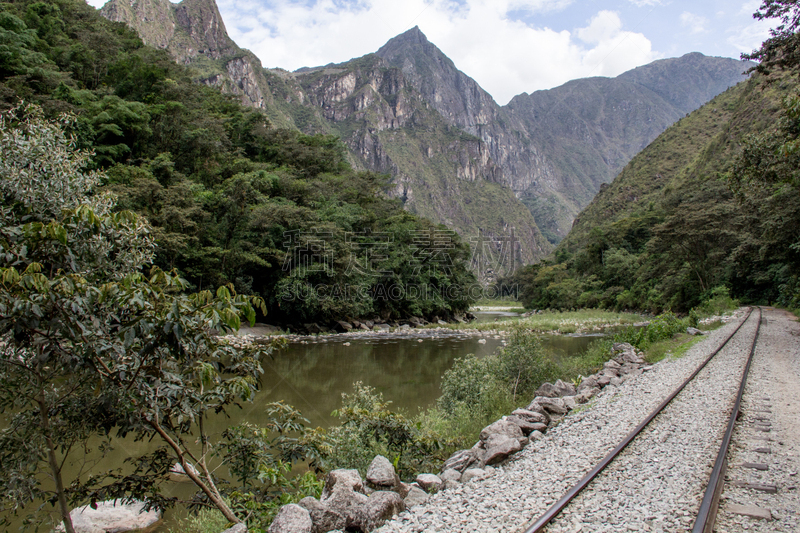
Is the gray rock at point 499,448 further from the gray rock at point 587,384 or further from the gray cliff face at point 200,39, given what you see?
the gray cliff face at point 200,39

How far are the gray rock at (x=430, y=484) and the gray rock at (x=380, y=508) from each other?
738mm

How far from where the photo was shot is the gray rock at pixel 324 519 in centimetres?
391

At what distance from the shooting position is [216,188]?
105 feet

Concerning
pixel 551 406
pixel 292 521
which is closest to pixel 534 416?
pixel 551 406

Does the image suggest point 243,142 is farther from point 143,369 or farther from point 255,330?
point 143,369

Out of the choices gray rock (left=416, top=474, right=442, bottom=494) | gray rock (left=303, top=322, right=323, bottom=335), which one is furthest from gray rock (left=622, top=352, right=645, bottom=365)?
gray rock (left=303, top=322, right=323, bottom=335)

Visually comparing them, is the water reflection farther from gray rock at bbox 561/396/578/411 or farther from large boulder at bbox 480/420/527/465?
large boulder at bbox 480/420/527/465

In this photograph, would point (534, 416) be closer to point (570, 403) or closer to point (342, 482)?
point (570, 403)

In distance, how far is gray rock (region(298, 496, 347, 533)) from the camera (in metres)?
3.91

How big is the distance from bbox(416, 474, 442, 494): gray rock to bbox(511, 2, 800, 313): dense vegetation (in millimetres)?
11288

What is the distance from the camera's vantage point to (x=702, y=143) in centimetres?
6931

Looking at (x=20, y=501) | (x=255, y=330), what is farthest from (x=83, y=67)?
(x=20, y=501)

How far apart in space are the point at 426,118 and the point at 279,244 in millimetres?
178051

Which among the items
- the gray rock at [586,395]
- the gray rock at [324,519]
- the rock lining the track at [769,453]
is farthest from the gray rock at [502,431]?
the gray rock at [324,519]
